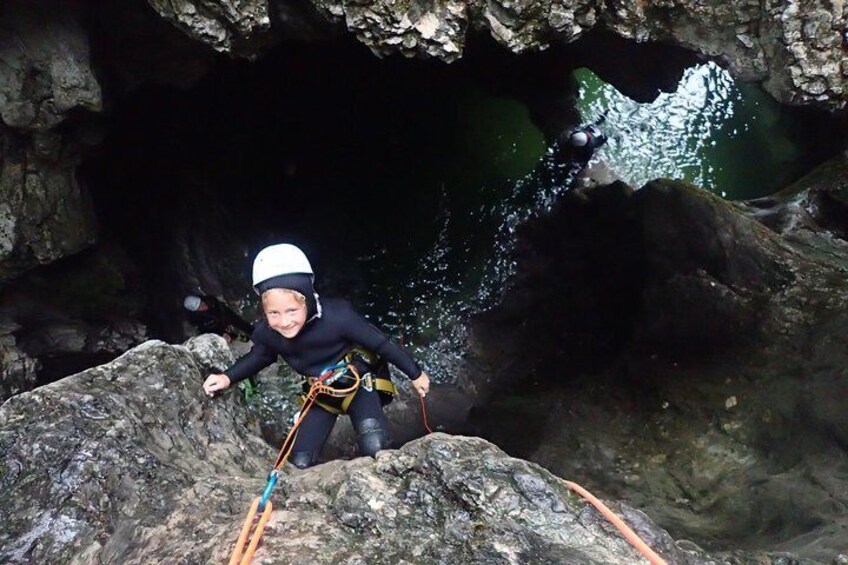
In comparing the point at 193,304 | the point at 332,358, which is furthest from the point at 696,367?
the point at 193,304

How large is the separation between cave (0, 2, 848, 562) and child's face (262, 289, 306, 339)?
225 centimetres

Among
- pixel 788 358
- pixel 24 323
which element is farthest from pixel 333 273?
pixel 788 358

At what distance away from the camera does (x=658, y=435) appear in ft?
16.3

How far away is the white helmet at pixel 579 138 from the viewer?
8909 mm

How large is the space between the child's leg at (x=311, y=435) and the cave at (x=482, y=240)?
6.83 feet

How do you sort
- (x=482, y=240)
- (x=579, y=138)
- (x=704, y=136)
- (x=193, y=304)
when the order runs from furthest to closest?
(x=704, y=136) < (x=579, y=138) < (x=482, y=240) < (x=193, y=304)

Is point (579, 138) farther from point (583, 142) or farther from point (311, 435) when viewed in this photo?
point (311, 435)

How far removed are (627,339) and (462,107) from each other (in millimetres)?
5442

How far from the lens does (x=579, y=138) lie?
351 inches

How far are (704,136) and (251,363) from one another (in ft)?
29.2

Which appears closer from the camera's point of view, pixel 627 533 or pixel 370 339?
pixel 627 533

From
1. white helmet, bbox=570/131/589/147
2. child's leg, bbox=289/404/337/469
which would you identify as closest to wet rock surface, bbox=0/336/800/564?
child's leg, bbox=289/404/337/469

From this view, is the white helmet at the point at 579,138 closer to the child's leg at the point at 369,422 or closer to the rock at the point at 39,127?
the rock at the point at 39,127

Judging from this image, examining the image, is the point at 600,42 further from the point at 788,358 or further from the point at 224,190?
the point at 224,190
